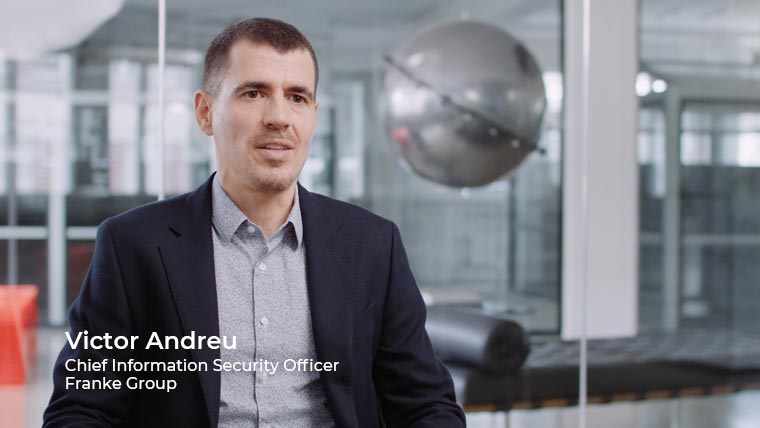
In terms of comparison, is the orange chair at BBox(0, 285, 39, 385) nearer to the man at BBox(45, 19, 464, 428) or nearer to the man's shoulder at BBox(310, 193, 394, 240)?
the man at BBox(45, 19, 464, 428)

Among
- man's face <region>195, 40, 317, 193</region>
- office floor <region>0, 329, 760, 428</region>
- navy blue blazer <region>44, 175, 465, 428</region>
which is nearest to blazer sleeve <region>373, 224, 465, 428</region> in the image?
navy blue blazer <region>44, 175, 465, 428</region>

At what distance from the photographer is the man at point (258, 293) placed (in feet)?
3.98

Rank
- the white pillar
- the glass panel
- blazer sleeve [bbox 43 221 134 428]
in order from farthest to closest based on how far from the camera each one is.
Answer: the glass panel < the white pillar < blazer sleeve [bbox 43 221 134 428]

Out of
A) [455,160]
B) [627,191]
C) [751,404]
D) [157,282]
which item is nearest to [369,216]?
[157,282]

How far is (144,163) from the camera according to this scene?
13.5 ft

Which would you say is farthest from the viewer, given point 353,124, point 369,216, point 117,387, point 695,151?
point 353,124

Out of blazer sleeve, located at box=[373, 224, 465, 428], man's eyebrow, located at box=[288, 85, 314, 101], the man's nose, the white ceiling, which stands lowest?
blazer sleeve, located at box=[373, 224, 465, 428]

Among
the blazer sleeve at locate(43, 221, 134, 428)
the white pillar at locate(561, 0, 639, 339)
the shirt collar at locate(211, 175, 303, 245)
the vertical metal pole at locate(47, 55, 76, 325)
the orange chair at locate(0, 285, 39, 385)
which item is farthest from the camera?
the white pillar at locate(561, 0, 639, 339)

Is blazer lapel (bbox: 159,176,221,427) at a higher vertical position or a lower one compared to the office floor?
higher

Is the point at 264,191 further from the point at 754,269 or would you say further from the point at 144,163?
the point at 754,269

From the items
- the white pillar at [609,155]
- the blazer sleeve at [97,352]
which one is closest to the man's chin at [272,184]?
the blazer sleeve at [97,352]

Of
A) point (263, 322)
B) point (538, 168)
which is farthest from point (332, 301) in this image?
point (538, 168)

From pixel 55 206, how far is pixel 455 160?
1771 millimetres

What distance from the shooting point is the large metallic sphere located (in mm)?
2416
